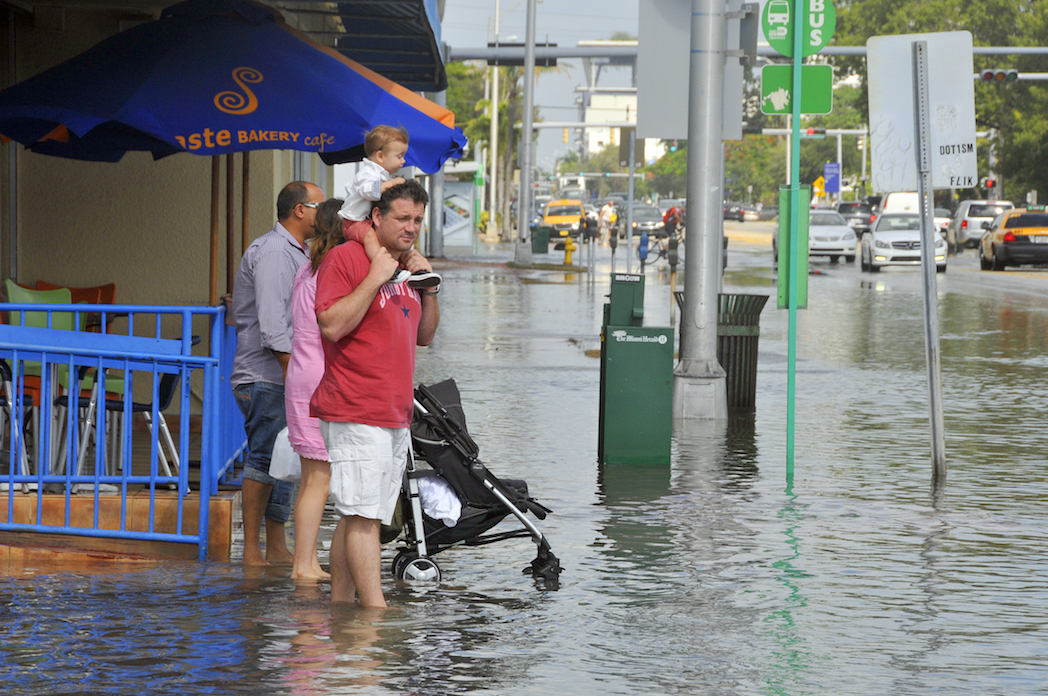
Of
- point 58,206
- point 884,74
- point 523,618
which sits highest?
point 884,74

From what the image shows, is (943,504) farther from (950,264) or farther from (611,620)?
(950,264)

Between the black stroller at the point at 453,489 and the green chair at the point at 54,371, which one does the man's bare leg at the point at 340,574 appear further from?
the green chair at the point at 54,371

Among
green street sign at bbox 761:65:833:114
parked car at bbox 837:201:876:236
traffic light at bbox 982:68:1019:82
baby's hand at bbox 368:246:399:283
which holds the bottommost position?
baby's hand at bbox 368:246:399:283

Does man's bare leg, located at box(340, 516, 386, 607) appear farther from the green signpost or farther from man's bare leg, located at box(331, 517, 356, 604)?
the green signpost

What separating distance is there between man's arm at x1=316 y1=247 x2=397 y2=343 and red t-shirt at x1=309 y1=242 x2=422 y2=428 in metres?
0.06

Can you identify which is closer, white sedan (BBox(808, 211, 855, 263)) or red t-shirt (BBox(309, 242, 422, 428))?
red t-shirt (BBox(309, 242, 422, 428))

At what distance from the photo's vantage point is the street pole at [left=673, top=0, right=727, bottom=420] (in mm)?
11641

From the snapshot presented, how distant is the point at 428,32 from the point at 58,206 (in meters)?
3.36

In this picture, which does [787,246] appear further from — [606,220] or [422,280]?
[606,220]

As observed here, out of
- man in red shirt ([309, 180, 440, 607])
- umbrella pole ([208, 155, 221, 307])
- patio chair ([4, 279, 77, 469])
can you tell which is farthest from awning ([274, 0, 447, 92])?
man in red shirt ([309, 180, 440, 607])

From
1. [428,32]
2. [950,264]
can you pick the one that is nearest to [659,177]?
[950,264]

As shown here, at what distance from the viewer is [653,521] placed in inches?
322

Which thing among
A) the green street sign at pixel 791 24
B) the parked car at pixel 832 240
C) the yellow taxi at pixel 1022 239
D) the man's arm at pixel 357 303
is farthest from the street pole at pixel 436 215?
the man's arm at pixel 357 303

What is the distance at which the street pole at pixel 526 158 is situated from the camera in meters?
39.3
